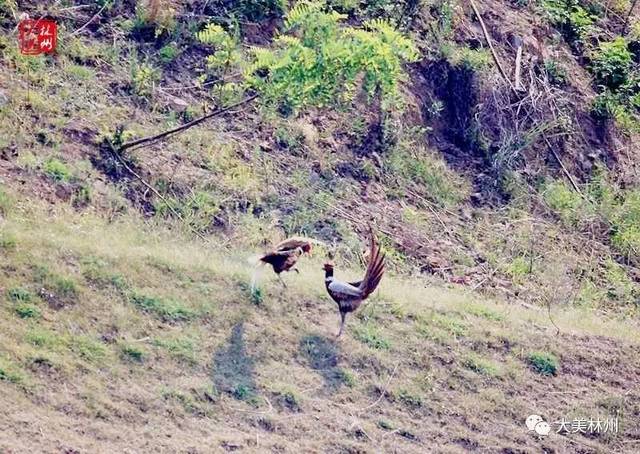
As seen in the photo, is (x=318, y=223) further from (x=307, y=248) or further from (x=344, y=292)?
(x=344, y=292)

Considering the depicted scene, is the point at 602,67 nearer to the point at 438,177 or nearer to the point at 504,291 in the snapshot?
the point at 438,177

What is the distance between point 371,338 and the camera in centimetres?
975

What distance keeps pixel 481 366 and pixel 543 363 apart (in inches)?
25.8

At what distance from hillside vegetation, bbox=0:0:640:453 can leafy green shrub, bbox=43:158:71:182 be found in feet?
0.08

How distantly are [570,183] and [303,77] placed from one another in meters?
4.80

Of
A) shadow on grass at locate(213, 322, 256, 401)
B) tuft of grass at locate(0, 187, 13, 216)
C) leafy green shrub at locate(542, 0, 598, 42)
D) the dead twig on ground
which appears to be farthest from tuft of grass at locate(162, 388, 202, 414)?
leafy green shrub at locate(542, 0, 598, 42)

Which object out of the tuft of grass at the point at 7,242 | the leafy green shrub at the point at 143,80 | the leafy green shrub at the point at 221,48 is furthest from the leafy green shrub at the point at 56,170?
→ the leafy green shrub at the point at 221,48

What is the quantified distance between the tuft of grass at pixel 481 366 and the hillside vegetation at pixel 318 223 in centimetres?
2

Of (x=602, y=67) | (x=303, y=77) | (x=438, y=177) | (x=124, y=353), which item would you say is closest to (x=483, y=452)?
(x=124, y=353)

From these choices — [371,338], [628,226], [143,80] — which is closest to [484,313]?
[371,338]

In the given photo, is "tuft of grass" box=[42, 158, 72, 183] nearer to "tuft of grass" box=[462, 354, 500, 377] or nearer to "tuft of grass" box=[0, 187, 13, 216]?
"tuft of grass" box=[0, 187, 13, 216]

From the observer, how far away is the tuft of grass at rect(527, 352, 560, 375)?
33.2ft

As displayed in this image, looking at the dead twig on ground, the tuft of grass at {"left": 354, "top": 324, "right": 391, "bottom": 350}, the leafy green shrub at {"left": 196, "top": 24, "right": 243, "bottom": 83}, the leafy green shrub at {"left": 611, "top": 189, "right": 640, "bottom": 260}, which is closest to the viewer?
the tuft of grass at {"left": 354, "top": 324, "right": 391, "bottom": 350}

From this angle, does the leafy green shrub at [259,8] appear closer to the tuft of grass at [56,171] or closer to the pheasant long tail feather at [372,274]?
the tuft of grass at [56,171]
